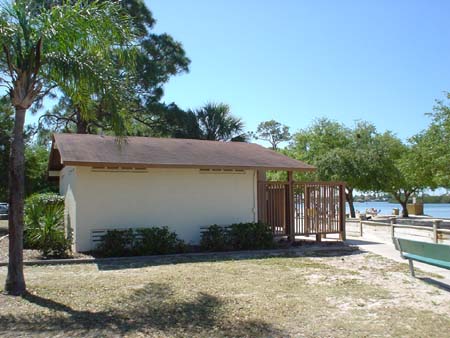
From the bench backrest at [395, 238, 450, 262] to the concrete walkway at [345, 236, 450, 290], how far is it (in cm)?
70

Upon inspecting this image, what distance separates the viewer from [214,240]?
13312mm

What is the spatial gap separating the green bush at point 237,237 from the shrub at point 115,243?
2296 millimetres

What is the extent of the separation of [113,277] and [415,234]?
12175 mm

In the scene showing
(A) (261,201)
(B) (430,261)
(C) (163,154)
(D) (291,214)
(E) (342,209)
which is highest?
(C) (163,154)

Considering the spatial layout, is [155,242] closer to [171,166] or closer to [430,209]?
[171,166]

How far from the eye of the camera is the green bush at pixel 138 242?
478 inches

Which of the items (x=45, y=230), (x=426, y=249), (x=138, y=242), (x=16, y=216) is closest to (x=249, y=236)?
(x=138, y=242)

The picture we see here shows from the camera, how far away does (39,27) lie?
25.5ft

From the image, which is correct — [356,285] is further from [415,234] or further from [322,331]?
[415,234]

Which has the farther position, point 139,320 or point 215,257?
point 215,257

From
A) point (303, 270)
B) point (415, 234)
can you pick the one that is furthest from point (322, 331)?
point (415, 234)

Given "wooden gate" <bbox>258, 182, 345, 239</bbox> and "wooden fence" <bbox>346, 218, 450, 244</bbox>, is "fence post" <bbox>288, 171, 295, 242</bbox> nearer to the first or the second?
"wooden gate" <bbox>258, 182, 345, 239</bbox>

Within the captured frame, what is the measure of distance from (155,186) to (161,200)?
46 cm

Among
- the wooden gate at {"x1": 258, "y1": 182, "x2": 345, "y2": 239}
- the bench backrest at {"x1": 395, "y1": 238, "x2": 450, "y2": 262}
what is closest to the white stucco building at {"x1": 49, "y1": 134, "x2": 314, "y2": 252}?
the wooden gate at {"x1": 258, "y1": 182, "x2": 345, "y2": 239}
